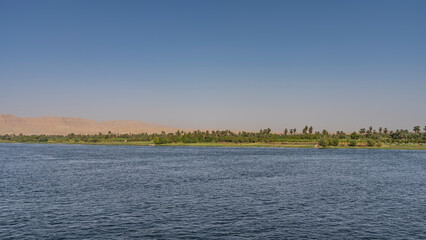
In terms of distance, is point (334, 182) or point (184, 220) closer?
point (184, 220)

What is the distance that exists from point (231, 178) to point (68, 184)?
146 ft

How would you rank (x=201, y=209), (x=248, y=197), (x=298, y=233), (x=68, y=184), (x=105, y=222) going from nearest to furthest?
(x=298, y=233)
(x=105, y=222)
(x=201, y=209)
(x=248, y=197)
(x=68, y=184)

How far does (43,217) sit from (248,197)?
38.3 meters

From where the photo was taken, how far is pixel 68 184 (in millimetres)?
89438

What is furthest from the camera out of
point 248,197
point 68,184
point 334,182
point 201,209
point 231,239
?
point 334,182

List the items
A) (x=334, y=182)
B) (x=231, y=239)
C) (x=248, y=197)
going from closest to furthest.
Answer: (x=231, y=239)
(x=248, y=197)
(x=334, y=182)

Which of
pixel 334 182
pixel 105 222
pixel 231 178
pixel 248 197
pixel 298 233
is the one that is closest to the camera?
pixel 298 233

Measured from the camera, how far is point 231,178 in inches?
4077

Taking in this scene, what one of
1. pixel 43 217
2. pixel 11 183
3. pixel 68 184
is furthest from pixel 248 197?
pixel 11 183

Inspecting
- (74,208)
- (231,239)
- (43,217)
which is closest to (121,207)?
(74,208)

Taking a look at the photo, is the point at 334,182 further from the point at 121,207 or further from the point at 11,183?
the point at 11,183

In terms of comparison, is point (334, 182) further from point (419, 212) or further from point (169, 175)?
point (169, 175)

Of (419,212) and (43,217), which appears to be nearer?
(43,217)

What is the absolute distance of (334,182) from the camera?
97.2 meters
